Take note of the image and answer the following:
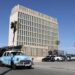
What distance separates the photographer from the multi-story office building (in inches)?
6225

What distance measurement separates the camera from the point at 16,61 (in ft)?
79.3

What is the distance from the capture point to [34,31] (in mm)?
176375

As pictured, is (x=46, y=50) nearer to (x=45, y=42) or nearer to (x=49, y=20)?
(x=45, y=42)

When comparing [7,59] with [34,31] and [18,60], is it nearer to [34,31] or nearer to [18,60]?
[18,60]

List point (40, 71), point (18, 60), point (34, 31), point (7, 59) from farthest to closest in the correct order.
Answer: point (34, 31) → point (7, 59) → point (18, 60) → point (40, 71)

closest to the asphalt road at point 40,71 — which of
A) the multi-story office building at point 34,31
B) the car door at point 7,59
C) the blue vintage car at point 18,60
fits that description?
the blue vintage car at point 18,60

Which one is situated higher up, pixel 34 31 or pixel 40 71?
pixel 34 31

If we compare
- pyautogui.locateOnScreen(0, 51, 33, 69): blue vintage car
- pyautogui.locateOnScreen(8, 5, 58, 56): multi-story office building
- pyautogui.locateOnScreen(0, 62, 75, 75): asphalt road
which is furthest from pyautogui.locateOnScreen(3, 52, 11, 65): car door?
pyautogui.locateOnScreen(8, 5, 58, 56): multi-story office building

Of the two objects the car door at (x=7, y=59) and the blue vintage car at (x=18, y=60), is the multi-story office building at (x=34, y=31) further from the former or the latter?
the blue vintage car at (x=18, y=60)

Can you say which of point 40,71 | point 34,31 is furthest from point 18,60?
point 34,31

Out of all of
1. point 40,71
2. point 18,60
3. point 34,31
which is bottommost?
point 40,71

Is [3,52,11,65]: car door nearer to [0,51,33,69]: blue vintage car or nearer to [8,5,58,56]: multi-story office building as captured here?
[0,51,33,69]: blue vintage car

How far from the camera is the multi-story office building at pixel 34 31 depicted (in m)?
158

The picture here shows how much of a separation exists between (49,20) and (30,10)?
24974 mm
